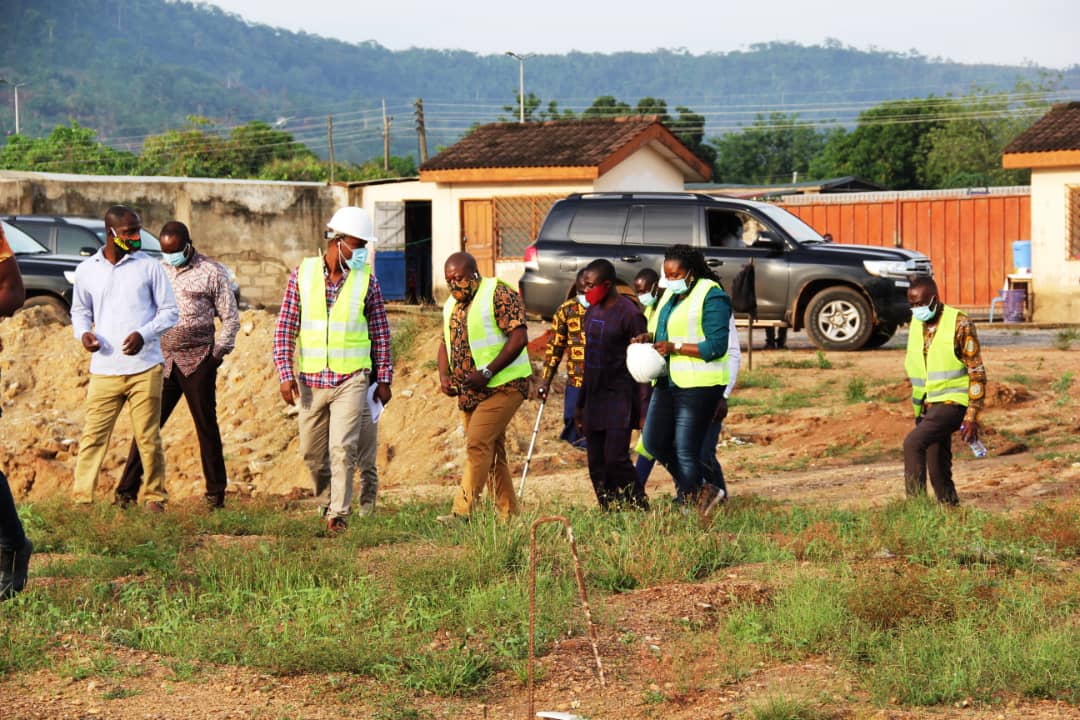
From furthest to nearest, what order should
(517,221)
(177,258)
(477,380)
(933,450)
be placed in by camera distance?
(517,221), (177,258), (933,450), (477,380)

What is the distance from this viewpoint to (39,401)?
647 inches

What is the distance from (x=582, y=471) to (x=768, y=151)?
92046 mm

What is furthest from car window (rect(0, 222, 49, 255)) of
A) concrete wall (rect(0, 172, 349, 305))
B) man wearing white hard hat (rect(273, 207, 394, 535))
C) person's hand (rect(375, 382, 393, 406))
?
person's hand (rect(375, 382, 393, 406))

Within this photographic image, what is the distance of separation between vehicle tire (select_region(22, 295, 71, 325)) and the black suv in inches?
215

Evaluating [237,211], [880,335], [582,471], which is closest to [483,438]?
[582,471]

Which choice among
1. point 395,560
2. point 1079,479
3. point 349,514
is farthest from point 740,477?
point 395,560

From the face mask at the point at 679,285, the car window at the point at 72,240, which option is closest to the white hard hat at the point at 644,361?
the face mask at the point at 679,285

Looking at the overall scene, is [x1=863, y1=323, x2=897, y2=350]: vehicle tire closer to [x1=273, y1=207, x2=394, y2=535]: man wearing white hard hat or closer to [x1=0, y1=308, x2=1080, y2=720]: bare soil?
[x1=0, y1=308, x2=1080, y2=720]: bare soil

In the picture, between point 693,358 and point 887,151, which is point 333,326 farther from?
point 887,151

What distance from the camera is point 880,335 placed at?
18.6 m

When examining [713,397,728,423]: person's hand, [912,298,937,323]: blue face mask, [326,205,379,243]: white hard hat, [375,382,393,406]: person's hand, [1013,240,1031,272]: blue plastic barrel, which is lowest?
[713,397,728,423]: person's hand

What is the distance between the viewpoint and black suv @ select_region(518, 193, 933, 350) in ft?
59.5

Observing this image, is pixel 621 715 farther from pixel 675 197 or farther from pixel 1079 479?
pixel 675 197

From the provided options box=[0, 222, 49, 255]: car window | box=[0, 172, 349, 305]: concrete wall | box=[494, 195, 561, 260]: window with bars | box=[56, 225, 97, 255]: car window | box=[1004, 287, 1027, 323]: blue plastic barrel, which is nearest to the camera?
Answer: box=[0, 222, 49, 255]: car window
